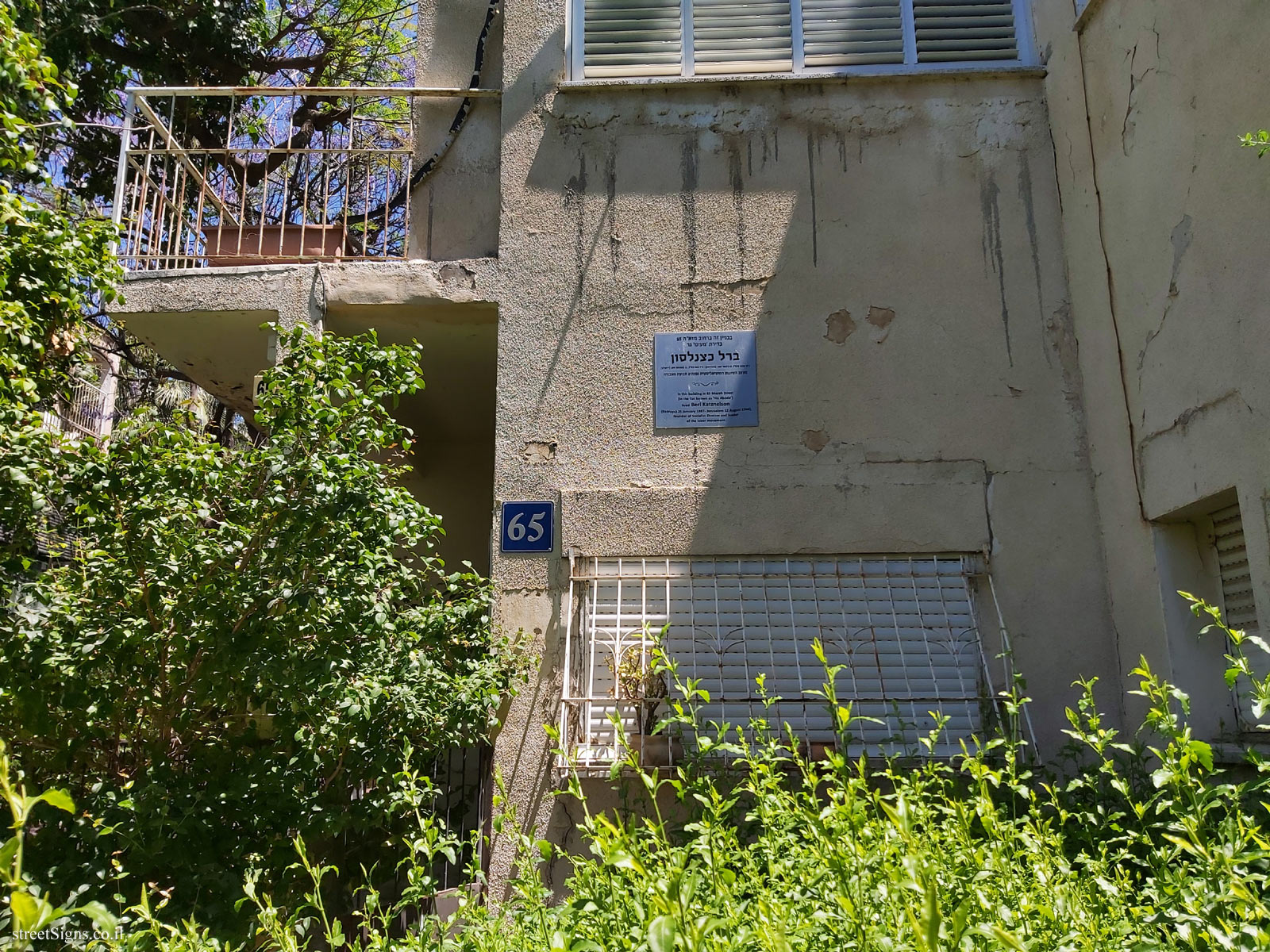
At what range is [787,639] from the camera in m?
4.81

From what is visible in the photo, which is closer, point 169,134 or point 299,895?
point 299,895

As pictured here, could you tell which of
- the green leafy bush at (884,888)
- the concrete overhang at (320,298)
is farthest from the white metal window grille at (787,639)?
the green leafy bush at (884,888)

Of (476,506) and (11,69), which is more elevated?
(11,69)

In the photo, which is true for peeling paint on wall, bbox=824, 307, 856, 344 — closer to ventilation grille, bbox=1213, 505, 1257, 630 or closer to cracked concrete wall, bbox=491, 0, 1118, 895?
cracked concrete wall, bbox=491, 0, 1118, 895

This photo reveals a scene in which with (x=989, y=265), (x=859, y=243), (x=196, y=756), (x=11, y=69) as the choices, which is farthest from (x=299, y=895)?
(x=989, y=265)

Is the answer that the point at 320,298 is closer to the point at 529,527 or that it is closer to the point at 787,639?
the point at 529,527

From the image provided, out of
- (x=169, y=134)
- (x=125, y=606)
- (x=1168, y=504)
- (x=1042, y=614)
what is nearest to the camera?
(x=125, y=606)

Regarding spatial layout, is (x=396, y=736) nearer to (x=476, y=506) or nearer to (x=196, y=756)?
(x=196, y=756)

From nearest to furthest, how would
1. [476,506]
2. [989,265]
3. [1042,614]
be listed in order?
[1042,614]
[989,265]
[476,506]

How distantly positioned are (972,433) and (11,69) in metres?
4.80

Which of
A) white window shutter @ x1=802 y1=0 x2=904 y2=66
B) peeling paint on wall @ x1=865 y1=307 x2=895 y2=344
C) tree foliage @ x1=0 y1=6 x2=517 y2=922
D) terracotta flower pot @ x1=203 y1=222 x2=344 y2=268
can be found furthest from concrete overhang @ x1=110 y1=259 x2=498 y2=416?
white window shutter @ x1=802 y1=0 x2=904 y2=66

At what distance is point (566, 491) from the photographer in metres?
5.10

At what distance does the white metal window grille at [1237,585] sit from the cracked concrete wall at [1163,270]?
0.46 feet

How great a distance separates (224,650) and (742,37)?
4627 millimetres
